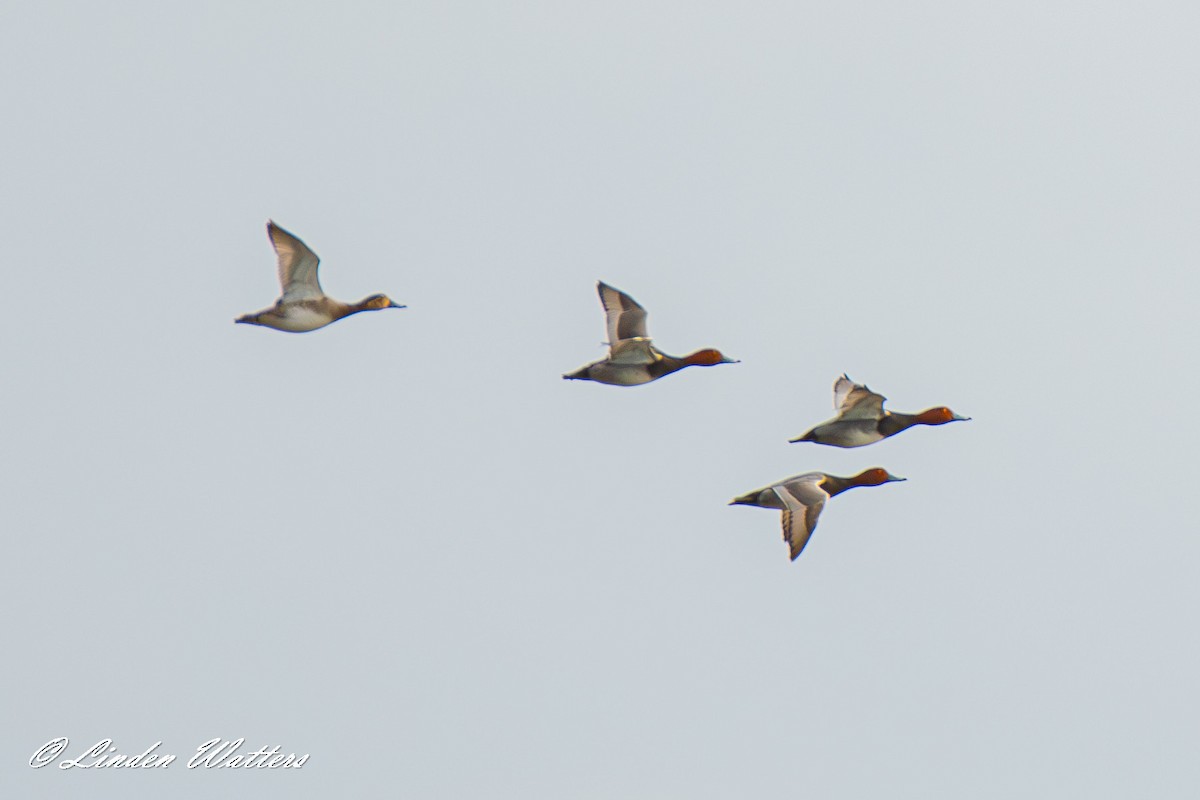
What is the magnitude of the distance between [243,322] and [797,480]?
10033 millimetres

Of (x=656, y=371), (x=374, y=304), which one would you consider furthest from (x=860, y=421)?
(x=374, y=304)

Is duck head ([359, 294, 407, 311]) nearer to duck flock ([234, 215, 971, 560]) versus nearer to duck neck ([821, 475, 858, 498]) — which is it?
duck flock ([234, 215, 971, 560])

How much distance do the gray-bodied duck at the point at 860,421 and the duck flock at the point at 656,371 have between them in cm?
2

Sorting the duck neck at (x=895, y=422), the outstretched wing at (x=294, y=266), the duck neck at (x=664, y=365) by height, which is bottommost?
the duck neck at (x=895, y=422)

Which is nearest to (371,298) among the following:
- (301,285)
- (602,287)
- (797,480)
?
(301,285)

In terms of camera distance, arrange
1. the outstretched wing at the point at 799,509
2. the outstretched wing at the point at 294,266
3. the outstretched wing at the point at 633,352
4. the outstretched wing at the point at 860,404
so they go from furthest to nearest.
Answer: the outstretched wing at the point at 860,404, the outstretched wing at the point at 633,352, the outstretched wing at the point at 799,509, the outstretched wing at the point at 294,266

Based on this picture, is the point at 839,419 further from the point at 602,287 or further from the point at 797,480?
the point at 602,287

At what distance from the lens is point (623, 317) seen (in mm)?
47594

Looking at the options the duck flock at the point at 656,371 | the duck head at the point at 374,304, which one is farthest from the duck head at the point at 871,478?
the duck head at the point at 374,304

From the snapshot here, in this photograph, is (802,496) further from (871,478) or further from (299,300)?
(299,300)

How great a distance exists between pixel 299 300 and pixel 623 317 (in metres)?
5.87

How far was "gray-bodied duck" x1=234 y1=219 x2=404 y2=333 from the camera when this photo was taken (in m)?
45.2

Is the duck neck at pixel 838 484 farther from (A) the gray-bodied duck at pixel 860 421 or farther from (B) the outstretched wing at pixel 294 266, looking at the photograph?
(B) the outstretched wing at pixel 294 266

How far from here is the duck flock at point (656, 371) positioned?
45.4 meters
